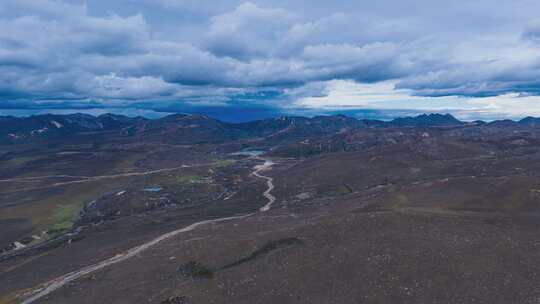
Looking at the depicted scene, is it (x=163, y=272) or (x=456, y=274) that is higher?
(x=456, y=274)

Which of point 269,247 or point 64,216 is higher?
point 269,247

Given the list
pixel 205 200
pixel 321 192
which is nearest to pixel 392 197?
pixel 321 192

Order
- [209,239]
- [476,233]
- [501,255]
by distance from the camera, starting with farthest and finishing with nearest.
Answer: [209,239], [476,233], [501,255]

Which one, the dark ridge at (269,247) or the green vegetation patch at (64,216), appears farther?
the green vegetation patch at (64,216)

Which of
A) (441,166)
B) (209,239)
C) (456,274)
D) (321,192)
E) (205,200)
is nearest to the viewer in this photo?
(456,274)

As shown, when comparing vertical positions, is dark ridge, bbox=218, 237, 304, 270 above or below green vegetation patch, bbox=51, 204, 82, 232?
above

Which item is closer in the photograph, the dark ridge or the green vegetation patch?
the dark ridge

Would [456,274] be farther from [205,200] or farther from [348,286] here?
[205,200]

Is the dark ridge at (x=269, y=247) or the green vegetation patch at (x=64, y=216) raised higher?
the dark ridge at (x=269, y=247)

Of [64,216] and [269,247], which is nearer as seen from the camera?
[269,247]

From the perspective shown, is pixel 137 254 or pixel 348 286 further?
pixel 137 254

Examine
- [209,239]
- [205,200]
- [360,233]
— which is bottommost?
[205,200]
